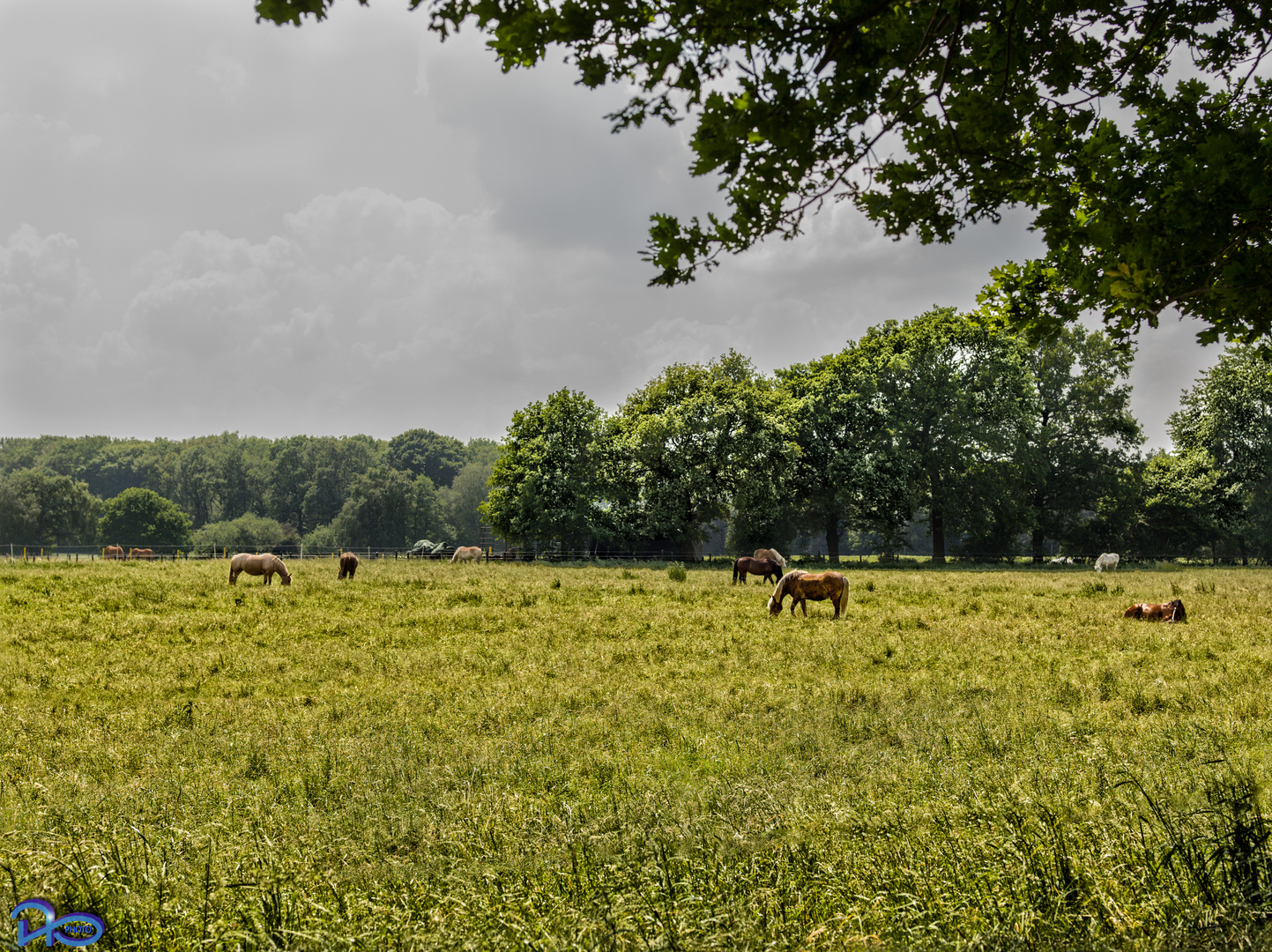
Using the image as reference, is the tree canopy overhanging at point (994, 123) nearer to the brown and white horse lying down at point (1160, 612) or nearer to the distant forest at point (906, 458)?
the brown and white horse lying down at point (1160, 612)

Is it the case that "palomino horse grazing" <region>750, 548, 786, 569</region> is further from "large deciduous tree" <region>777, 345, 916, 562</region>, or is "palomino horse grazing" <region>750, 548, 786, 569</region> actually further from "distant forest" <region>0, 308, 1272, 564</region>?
"large deciduous tree" <region>777, 345, 916, 562</region>

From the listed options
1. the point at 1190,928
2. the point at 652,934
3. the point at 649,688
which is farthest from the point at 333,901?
the point at 649,688

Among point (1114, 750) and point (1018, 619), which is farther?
point (1018, 619)

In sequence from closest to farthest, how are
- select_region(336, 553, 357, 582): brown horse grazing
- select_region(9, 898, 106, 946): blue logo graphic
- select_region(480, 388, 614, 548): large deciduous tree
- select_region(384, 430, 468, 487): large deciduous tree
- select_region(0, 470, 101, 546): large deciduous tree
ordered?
select_region(9, 898, 106, 946): blue logo graphic < select_region(336, 553, 357, 582): brown horse grazing < select_region(480, 388, 614, 548): large deciduous tree < select_region(0, 470, 101, 546): large deciduous tree < select_region(384, 430, 468, 487): large deciduous tree

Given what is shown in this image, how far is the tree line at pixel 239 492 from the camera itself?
311 ft

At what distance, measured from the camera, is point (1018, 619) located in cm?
1750

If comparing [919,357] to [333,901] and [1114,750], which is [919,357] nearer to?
[1114,750]

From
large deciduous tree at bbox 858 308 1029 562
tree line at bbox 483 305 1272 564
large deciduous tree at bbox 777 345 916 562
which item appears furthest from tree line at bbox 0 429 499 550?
large deciduous tree at bbox 858 308 1029 562

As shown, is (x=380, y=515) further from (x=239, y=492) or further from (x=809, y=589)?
(x=809, y=589)

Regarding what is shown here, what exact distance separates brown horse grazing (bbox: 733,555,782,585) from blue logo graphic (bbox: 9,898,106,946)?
25.7 meters

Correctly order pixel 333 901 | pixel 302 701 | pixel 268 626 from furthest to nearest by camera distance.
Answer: pixel 268 626 < pixel 302 701 < pixel 333 901

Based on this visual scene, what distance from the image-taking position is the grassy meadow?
3.72 meters

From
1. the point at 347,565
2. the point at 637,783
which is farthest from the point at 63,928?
the point at 347,565

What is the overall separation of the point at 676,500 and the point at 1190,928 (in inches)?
1784
